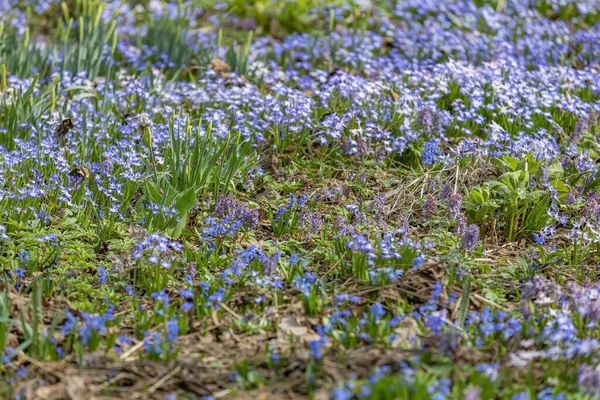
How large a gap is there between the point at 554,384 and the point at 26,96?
3.51 meters

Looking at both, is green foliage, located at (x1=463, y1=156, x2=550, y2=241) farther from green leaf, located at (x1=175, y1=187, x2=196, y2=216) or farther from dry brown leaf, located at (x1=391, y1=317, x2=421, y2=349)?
green leaf, located at (x1=175, y1=187, x2=196, y2=216)

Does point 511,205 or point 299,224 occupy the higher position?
point 511,205

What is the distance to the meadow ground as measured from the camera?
8.59 feet

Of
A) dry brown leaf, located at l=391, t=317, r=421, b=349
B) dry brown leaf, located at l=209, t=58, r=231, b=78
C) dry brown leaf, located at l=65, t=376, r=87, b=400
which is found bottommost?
dry brown leaf, located at l=65, t=376, r=87, b=400

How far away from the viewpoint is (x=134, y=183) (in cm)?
399

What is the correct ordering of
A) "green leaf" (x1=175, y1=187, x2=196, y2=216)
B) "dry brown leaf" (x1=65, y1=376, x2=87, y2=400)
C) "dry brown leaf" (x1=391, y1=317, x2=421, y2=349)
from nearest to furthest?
"dry brown leaf" (x1=65, y1=376, x2=87, y2=400) < "dry brown leaf" (x1=391, y1=317, x2=421, y2=349) < "green leaf" (x1=175, y1=187, x2=196, y2=216)

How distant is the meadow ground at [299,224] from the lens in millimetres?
2619

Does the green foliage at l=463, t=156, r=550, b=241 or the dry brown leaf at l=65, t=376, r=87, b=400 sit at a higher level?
the green foliage at l=463, t=156, r=550, b=241

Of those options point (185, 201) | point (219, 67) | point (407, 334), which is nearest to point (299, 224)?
point (185, 201)

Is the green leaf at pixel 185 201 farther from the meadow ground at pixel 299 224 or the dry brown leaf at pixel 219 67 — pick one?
the dry brown leaf at pixel 219 67

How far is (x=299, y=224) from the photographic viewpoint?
3834mm

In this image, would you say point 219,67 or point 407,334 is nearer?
point 407,334

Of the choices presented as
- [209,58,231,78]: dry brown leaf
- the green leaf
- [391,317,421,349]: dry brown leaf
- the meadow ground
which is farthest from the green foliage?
[209,58,231,78]: dry brown leaf

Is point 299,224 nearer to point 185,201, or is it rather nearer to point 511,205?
point 185,201
